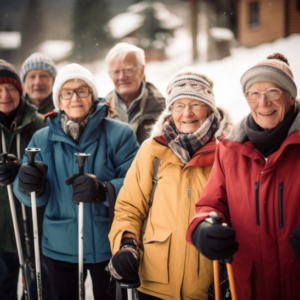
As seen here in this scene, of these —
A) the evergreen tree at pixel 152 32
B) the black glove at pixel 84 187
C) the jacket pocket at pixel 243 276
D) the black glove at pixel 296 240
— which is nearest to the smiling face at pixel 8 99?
the black glove at pixel 84 187

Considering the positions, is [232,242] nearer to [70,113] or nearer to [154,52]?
[70,113]

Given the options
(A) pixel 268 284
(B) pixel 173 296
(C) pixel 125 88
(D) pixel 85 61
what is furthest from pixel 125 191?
(D) pixel 85 61

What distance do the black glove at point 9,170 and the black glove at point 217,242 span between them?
1.78 meters

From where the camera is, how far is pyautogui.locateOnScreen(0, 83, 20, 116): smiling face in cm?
276

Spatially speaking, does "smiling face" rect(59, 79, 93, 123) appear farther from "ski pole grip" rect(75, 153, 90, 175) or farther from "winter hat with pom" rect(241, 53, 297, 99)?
"winter hat with pom" rect(241, 53, 297, 99)

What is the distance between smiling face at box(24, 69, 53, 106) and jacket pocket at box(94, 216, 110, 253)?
6.29ft

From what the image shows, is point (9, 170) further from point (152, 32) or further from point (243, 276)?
point (152, 32)

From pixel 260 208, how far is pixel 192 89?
86cm

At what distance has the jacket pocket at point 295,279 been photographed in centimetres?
138

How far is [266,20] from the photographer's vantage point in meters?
8.67

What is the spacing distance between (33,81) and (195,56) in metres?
10.5

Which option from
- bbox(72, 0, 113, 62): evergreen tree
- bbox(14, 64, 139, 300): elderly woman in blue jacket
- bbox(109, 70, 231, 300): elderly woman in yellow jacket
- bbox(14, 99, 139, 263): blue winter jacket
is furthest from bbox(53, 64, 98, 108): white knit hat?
bbox(72, 0, 113, 62): evergreen tree

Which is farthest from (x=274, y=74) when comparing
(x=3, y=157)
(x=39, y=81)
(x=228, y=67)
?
(x=228, y=67)

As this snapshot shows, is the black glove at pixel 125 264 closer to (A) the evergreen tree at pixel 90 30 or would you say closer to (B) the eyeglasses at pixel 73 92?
(B) the eyeglasses at pixel 73 92
